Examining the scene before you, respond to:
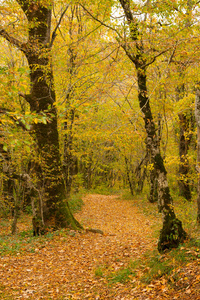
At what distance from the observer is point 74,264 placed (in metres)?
6.65

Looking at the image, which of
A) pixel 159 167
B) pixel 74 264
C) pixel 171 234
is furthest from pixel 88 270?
pixel 159 167

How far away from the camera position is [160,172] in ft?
19.5

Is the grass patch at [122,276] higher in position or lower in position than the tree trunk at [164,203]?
lower

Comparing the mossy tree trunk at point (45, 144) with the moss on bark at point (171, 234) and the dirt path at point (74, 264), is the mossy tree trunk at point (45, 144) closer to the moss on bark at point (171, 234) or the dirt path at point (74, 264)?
the dirt path at point (74, 264)

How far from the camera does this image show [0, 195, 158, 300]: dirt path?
5145 mm

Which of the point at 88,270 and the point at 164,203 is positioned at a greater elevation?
the point at 164,203

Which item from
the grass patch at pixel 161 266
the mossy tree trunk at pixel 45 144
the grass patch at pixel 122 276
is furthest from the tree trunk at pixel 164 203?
the mossy tree trunk at pixel 45 144

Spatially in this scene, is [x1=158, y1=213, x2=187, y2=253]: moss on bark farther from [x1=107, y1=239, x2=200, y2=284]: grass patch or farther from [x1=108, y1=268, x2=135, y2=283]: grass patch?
[x1=108, y1=268, x2=135, y2=283]: grass patch

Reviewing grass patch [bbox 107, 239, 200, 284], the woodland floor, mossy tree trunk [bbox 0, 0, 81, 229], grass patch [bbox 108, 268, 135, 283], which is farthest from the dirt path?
mossy tree trunk [bbox 0, 0, 81, 229]

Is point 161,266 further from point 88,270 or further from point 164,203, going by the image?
point 88,270

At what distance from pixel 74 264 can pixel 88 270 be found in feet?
1.98

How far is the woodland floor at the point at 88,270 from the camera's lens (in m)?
4.39

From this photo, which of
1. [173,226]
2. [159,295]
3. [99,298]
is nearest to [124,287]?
[99,298]

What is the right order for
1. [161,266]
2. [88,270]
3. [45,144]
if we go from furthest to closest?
→ 1. [45,144]
2. [88,270]
3. [161,266]
